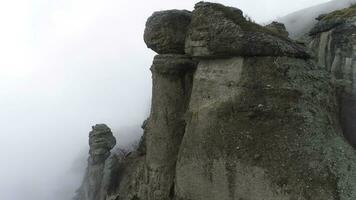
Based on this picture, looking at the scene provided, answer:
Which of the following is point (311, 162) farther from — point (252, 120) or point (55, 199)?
point (55, 199)

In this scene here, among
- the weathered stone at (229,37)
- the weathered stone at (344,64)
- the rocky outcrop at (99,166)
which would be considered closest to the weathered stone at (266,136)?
the weathered stone at (229,37)

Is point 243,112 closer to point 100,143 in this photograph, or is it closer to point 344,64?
point 344,64

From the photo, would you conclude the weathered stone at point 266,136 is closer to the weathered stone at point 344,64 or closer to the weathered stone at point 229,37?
the weathered stone at point 229,37

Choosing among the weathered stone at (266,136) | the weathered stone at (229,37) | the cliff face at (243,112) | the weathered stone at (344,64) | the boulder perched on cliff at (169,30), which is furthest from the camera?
the boulder perched on cliff at (169,30)

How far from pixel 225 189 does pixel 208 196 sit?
0.61 m

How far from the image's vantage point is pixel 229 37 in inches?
514

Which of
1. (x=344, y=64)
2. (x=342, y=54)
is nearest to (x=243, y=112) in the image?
(x=344, y=64)

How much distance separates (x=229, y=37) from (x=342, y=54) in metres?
3.35

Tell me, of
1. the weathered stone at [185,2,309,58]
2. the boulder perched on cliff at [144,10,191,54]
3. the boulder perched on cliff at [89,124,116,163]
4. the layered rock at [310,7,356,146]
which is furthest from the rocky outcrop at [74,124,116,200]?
the layered rock at [310,7,356,146]

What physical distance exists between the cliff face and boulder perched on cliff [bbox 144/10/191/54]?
0.03 m

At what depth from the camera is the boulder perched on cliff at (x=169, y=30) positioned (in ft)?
48.6

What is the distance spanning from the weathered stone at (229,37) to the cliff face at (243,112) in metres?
0.03

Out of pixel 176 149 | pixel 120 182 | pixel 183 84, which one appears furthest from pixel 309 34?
pixel 120 182

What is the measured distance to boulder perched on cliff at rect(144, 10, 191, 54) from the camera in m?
14.8
